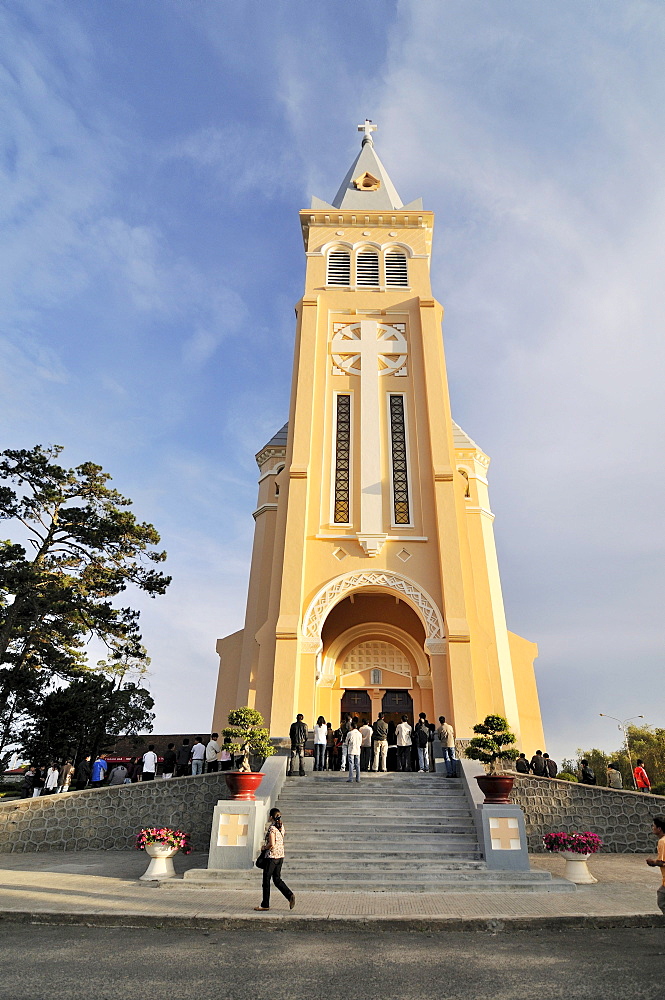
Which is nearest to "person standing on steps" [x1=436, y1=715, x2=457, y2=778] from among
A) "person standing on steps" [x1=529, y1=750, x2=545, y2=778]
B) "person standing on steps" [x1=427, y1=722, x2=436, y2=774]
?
"person standing on steps" [x1=427, y1=722, x2=436, y2=774]

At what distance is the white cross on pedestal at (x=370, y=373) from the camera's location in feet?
60.8

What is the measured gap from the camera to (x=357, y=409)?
2080 cm

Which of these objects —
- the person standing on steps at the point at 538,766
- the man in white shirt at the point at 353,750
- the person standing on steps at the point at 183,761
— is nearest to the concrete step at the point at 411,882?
the man in white shirt at the point at 353,750

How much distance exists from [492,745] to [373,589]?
298 inches

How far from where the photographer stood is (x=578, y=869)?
895cm

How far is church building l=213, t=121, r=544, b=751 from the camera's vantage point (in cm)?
1692

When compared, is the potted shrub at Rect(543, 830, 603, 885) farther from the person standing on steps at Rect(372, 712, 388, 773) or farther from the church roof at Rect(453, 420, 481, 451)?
the church roof at Rect(453, 420, 481, 451)

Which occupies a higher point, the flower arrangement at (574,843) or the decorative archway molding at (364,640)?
the decorative archway molding at (364,640)

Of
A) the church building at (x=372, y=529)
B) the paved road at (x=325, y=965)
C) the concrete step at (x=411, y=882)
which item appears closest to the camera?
the paved road at (x=325, y=965)

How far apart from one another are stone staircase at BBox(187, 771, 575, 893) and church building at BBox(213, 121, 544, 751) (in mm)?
3565

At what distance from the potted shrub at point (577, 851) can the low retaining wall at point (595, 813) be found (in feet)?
11.1

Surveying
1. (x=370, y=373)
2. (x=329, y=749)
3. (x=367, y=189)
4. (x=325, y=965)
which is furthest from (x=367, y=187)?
(x=325, y=965)

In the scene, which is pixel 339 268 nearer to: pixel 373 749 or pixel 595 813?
pixel 373 749

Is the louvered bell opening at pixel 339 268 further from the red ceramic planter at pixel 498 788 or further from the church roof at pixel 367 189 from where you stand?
the red ceramic planter at pixel 498 788
